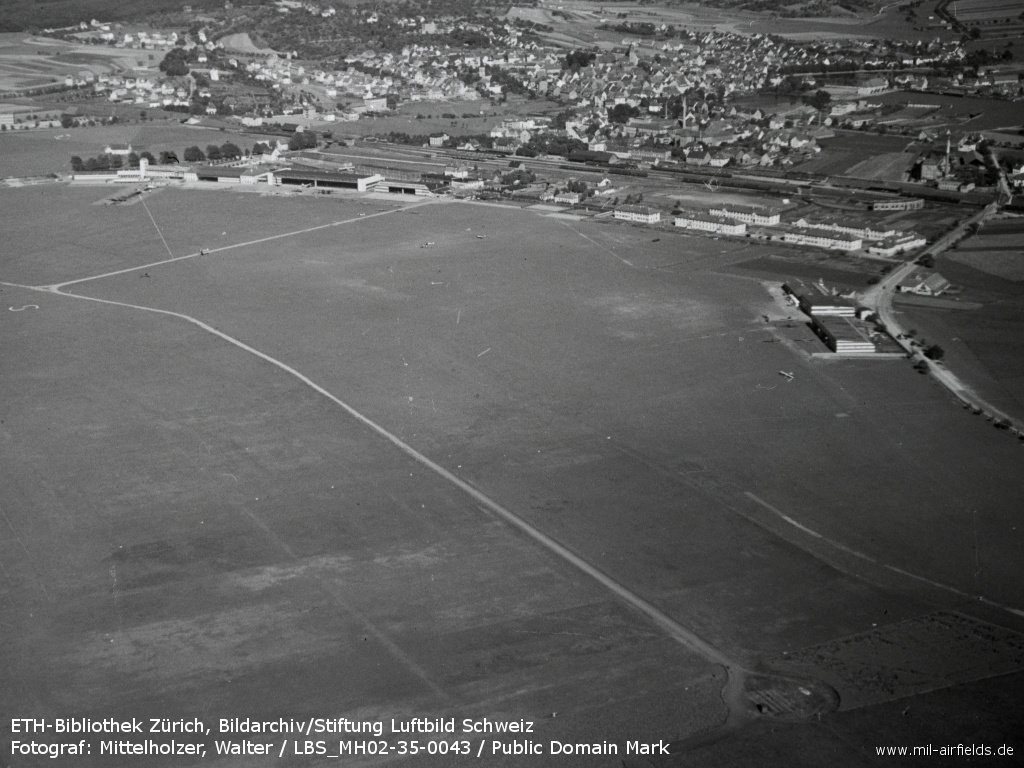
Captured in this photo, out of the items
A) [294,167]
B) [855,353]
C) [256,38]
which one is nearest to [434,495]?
[855,353]

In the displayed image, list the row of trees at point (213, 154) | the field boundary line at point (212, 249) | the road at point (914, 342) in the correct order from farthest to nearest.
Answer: the row of trees at point (213, 154), the field boundary line at point (212, 249), the road at point (914, 342)

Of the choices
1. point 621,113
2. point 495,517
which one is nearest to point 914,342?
point 495,517

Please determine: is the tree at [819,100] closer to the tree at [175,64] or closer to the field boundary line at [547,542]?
the tree at [175,64]

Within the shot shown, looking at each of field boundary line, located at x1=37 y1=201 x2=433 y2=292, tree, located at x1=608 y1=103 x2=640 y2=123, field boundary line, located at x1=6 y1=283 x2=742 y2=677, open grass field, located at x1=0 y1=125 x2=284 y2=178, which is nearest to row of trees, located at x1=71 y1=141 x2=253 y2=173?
open grass field, located at x1=0 y1=125 x2=284 y2=178

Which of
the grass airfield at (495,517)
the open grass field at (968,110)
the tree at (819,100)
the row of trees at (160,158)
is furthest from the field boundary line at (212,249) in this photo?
the tree at (819,100)

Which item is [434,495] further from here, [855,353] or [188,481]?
[855,353]

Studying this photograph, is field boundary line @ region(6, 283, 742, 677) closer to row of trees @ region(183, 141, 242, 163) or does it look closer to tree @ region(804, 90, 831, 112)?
row of trees @ region(183, 141, 242, 163)
